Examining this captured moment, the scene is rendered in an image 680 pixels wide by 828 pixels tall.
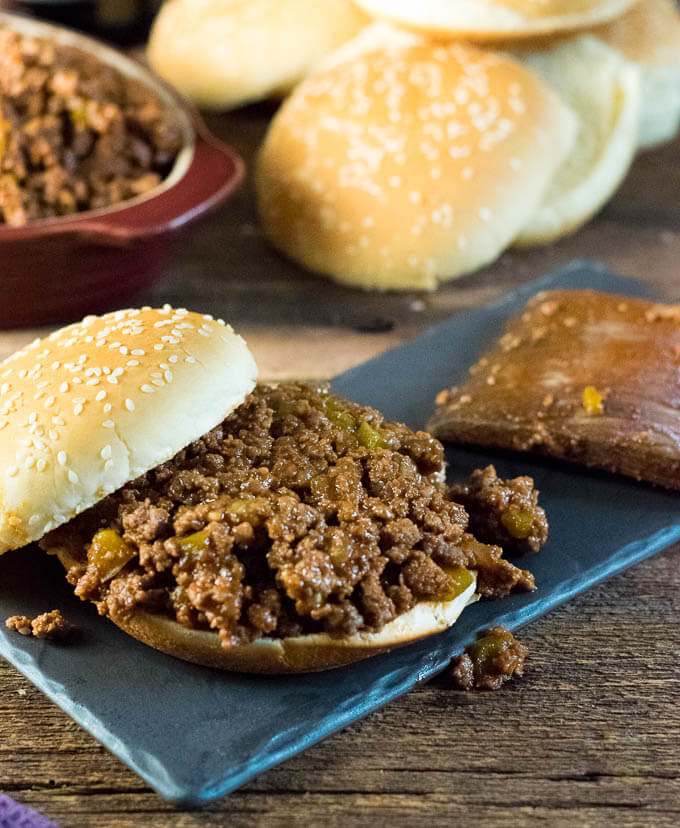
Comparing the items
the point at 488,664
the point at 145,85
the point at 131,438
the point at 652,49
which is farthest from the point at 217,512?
the point at 652,49

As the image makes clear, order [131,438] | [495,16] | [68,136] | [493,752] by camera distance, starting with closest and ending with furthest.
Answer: [493,752], [131,438], [68,136], [495,16]

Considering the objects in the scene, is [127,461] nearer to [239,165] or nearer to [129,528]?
[129,528]

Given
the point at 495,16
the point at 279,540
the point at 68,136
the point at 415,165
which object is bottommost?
the point at 279,540

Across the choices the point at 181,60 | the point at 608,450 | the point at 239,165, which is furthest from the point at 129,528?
the point at 181,60

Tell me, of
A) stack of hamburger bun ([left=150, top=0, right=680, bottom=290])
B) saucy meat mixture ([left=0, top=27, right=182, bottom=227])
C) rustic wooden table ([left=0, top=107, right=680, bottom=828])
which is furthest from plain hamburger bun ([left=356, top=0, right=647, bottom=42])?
rustic wooden table ([left=0, top=107, right=680, bottom=828])

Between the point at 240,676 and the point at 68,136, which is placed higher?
the point at 68,136

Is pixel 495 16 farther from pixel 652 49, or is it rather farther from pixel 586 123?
pixel 652 49

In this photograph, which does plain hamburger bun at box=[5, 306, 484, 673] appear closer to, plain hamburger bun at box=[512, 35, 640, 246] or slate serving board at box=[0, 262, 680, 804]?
slate serving board at box=[0, 262, 680, 804]
